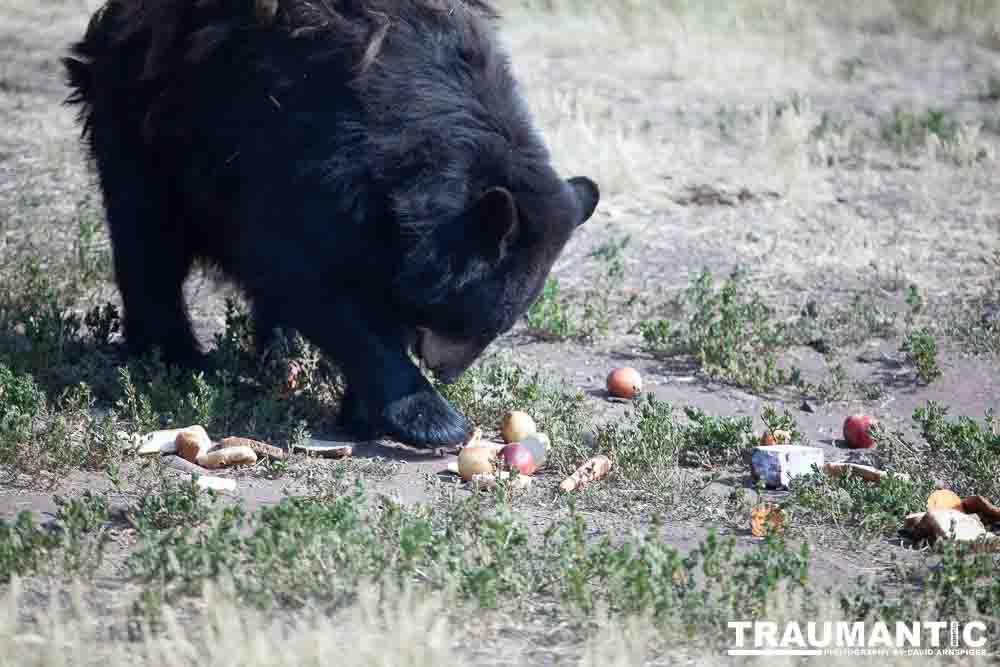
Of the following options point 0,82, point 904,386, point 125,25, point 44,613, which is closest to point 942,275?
point 904,386

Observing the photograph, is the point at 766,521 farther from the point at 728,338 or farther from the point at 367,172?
the point at 728,338

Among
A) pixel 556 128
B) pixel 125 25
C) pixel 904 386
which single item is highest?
pixel 125 25

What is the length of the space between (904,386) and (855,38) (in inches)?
418

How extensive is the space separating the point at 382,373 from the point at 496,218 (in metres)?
0.89

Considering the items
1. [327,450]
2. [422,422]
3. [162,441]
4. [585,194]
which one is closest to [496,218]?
[585,194]

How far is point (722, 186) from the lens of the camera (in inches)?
419

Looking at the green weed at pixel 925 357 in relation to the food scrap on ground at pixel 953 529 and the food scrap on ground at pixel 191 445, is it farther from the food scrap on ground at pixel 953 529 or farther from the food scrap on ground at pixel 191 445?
the food scrap on ground at pixel 191 445

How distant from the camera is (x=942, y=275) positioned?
928 centimetres

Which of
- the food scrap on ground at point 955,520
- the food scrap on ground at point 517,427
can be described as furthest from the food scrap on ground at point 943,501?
the food scrap on ground at point 517,427

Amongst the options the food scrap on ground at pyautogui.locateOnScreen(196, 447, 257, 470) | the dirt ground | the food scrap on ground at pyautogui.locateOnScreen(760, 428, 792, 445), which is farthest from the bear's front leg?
the food scrap on ground at pyautogui.locateOnScreen(760, 428, 792, 445)

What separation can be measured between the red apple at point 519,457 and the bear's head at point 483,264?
0.55 meters

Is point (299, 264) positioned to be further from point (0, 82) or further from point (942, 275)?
point (0, 82)

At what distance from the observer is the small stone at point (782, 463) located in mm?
5625

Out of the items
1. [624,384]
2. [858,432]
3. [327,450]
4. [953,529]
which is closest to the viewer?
[953,529]
